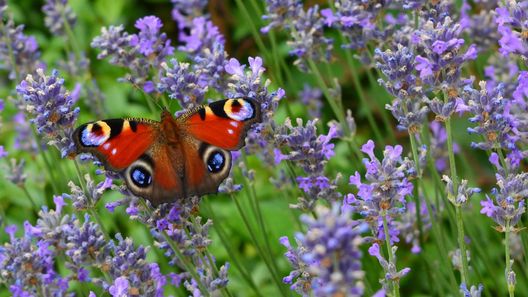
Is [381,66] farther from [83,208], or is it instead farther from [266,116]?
[83,208]

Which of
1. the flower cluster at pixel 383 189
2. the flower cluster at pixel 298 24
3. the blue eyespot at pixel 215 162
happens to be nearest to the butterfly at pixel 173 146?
the blue eyespot at pixel 215 162

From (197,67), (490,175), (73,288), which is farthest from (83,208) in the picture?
(490,175)

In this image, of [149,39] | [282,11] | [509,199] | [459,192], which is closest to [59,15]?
[149,39]

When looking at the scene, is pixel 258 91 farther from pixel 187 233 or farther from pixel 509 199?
pixel 509 199

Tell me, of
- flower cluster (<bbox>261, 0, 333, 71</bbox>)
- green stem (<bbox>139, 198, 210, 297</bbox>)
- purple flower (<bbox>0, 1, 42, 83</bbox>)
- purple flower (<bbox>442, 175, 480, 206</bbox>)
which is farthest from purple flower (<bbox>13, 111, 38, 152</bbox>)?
purple flower (<bbox>442, 175, 480, 206</bbox>)

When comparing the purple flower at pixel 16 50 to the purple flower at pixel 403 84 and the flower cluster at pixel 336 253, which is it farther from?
the flower cluster at pixel 336 253

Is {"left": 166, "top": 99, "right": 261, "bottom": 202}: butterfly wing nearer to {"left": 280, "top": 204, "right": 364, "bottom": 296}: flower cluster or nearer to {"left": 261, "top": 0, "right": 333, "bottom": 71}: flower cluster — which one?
{"left": 261, "top": 0, "right": 333, "bottom": 71}: flower cluster

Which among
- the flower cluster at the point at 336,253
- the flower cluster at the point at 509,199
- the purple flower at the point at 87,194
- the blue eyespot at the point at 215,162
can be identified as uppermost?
the flower cluster at the point at 336,253
